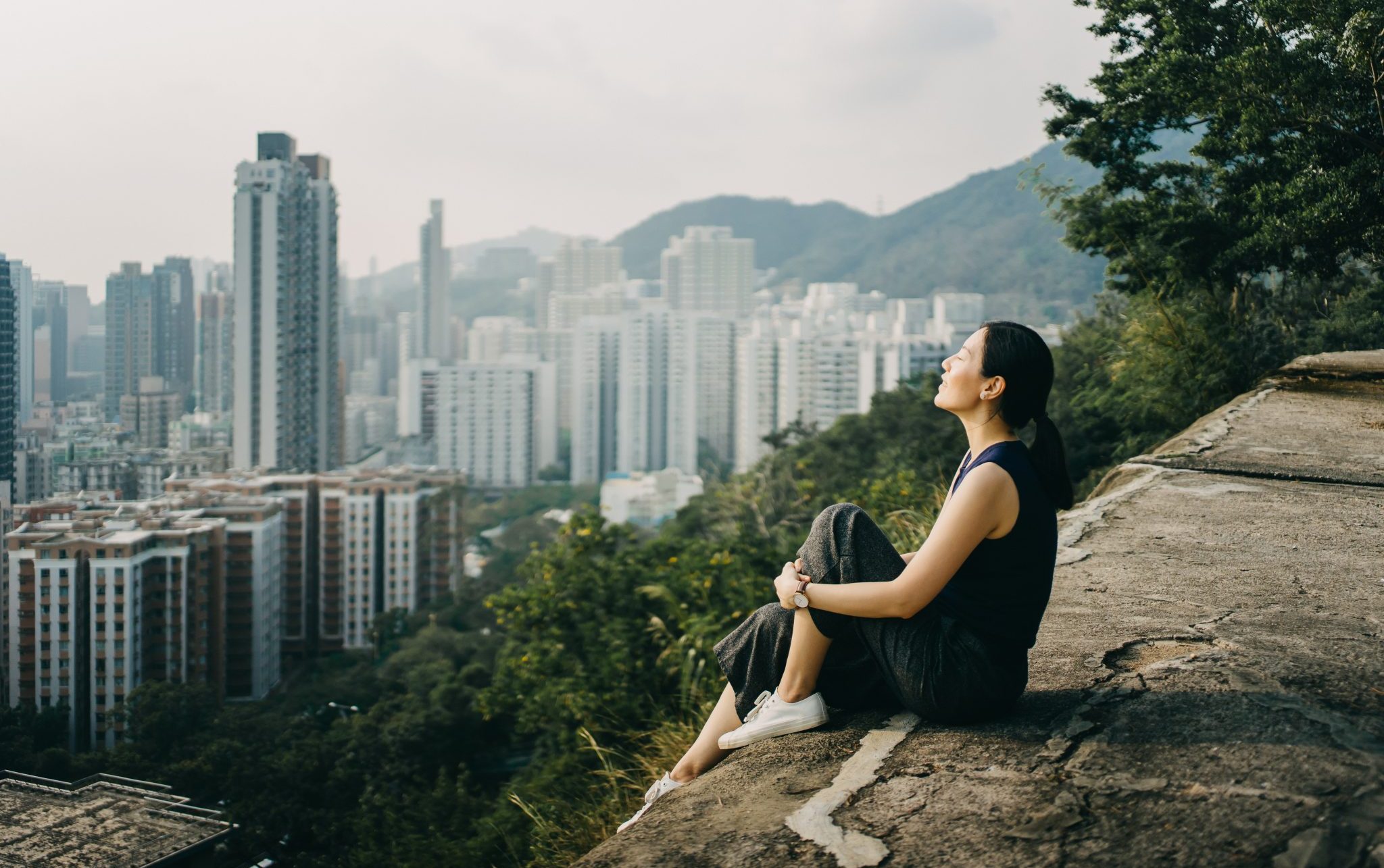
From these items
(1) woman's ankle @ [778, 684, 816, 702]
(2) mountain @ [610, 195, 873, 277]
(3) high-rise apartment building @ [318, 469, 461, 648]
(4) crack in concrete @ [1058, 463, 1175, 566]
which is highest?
(2) mountain @ [610, 195, 873, 277]

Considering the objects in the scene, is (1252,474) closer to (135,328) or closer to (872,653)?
(872,653)

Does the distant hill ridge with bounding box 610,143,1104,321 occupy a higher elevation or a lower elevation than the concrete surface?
higher

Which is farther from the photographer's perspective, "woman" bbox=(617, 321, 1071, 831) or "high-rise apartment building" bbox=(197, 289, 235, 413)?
"high-rise apartment building" bbox=(197, 289, 235, 413)

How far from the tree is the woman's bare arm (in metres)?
2.92

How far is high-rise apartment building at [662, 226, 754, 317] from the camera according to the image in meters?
54.8

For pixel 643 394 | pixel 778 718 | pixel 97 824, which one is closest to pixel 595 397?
pixel 643 394

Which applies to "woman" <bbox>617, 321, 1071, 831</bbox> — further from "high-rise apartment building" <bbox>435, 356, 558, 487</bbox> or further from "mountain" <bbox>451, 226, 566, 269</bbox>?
"mountain" <bbox>451, 226, 566, 269</bbox>

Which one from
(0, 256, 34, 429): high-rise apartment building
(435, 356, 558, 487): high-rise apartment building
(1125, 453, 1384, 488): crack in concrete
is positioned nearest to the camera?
(1125, 453, 1384, 488): crack in concrete

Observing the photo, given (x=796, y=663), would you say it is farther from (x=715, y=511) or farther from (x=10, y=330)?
(x=715, y=511)

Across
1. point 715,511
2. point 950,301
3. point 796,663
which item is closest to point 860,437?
point 715,511

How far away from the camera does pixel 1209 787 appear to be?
1087mm

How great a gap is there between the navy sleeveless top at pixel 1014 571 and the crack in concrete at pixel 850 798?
0.55 ft

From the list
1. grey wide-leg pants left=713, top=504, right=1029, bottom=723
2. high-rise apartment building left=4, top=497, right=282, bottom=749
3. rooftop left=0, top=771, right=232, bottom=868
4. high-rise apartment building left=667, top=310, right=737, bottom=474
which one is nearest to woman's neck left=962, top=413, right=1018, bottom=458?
grey wide-leg pants left=713, top=504, right=1029, bottom=723

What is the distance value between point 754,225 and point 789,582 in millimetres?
60300
